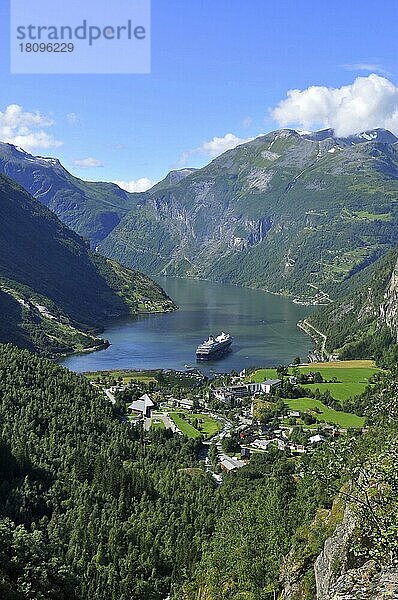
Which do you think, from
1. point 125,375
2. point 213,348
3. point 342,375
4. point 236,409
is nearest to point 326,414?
point 236,409

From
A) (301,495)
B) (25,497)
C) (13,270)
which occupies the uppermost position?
(13,270)

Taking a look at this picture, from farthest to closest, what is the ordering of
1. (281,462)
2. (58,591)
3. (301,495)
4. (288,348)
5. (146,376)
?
(288,348) → (146,376) → (281,462) → (301,495) → (58,591)

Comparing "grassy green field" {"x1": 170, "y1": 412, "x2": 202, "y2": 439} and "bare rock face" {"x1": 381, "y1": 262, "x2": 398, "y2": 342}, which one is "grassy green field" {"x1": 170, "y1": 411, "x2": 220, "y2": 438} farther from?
"bare rock face" {"x1": 381, "y1": 262, "x2": 398, "y2": 342}

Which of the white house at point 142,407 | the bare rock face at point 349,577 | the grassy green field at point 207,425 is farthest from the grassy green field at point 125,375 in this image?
the bare rock face at point 349,577

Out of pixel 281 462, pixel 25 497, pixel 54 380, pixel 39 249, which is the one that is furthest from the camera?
pixel 39 249

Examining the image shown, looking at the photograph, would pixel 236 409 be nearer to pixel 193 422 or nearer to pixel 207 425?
pixel 207 425

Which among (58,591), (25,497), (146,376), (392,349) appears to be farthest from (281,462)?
(392,349)

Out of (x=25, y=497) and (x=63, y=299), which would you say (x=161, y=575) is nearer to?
(x=25, y=497)
